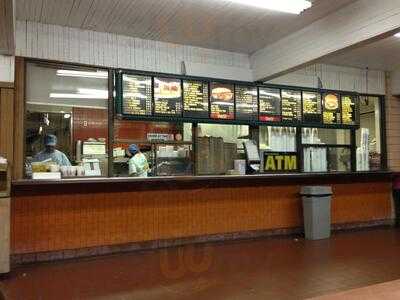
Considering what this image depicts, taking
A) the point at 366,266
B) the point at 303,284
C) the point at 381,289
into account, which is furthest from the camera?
the point at 366,266

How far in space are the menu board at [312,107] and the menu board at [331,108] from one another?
4.9 inches

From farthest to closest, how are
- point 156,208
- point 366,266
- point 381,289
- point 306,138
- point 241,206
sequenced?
point 306,138 → point 241,206 → point 156,208 → point 366,266 → point 381,289

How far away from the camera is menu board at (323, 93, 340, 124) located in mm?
7945

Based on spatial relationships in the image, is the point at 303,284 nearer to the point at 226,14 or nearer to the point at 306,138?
the point at 226,14

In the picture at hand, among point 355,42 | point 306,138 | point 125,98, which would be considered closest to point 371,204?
point 306,138

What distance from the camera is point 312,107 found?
7828 millimetres

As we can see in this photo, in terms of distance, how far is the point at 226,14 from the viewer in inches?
219

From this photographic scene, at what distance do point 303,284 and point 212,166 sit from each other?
10.6ft

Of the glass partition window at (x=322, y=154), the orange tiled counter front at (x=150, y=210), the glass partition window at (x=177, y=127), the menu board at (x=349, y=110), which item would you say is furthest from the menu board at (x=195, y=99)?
the menu board at (x=349, y=110)

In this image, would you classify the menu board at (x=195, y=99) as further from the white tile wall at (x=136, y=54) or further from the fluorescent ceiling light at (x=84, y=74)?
the fluorescent ceiling light at (x=84, y=74)

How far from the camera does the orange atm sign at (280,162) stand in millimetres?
7398

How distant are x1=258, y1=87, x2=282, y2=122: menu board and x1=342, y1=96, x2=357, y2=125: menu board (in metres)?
1.62

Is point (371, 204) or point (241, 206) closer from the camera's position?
point (241, 206)

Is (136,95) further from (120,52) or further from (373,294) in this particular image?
(373,294)
